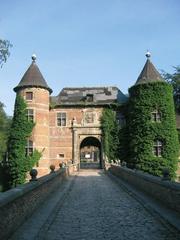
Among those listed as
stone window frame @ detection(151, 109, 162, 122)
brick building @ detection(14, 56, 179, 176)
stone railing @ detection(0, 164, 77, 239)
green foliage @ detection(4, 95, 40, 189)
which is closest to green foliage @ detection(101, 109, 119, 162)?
brick building @ detection(14, 56, 179, 176)

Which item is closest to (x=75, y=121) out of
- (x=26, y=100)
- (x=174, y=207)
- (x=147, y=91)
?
(x=26, y=100)

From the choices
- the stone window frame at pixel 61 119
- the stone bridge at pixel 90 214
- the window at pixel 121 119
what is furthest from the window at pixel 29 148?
the stone bridge at pixel 90 214

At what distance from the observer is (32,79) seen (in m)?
29.1

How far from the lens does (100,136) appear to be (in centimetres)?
3042

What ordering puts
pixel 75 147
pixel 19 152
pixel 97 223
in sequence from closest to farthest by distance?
pixel 97 223 < pixel 19 152 < pixel 75 147

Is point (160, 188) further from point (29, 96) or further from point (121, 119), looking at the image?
point (121, 119)

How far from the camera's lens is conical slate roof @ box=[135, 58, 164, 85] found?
1123 inches

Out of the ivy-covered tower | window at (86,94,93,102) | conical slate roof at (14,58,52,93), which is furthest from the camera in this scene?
window at (86,94,93,102)

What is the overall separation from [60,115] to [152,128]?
938 cm

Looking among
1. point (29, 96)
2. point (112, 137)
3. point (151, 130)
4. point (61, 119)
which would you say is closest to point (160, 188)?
point (151, 130)

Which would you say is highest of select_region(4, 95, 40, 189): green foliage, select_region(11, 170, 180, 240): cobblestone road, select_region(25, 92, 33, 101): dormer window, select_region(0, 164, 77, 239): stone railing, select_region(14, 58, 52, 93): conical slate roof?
select_region(14, 58, 52, 93): conical slate roof

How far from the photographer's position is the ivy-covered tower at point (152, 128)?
26.9m

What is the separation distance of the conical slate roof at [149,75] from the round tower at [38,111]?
9.13m

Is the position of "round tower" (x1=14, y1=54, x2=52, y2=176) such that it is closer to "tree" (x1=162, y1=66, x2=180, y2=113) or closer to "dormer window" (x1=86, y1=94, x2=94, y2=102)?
"dormer window" (x1=86, y1=94, x2=94, y2=102)
